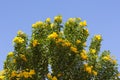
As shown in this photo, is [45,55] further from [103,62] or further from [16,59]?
[103,62]

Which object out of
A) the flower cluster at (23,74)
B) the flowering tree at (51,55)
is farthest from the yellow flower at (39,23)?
the flower cluster at (23,74)

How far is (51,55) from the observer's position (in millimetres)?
19984

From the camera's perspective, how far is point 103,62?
21.1 metres

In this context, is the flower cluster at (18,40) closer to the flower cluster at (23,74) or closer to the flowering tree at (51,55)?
the flowering tree at (51,55)

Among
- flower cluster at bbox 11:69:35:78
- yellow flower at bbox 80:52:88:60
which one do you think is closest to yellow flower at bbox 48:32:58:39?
yellow flower at bbox 80:52:88:60

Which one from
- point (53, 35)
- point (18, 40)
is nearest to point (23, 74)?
point (18, 40)

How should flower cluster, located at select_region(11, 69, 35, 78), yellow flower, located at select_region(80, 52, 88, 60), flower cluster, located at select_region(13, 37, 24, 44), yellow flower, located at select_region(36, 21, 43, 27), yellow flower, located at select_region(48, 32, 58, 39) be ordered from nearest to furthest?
flower cluster, located at select_region(11, 69, 35, 78) < flower cluster, located at select_region(13, 37, 24, 44) < yellow flower, located at select_region(48, 32, 58, 39) < yellow flower, located at select_region(80, 52, 88, 60) < yellow flower, located at select_region(36, 21, 43, 27)

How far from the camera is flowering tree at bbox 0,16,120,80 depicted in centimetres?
1961

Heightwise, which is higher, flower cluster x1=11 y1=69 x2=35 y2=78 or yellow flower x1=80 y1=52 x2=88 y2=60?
yellow flower x1=80 y1=52 x2=88 y2=60

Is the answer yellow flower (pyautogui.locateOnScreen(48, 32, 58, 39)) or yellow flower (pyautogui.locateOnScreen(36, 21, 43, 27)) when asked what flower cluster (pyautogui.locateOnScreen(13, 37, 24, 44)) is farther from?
yellow flower (pyautogui.locateOnScreen(48, 32, 58, 39))

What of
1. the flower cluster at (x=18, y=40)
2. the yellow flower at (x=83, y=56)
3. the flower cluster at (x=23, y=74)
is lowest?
the flower cluster at (x=23, y=74)

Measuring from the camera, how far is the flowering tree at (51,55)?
1961cm

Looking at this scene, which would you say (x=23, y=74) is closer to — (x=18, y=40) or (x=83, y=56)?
(x=18, y=40)

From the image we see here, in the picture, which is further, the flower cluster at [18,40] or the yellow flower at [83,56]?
the yellow flower at [83,56]
